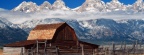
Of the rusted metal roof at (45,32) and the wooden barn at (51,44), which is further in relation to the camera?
the rusted metal roof at (45,32)

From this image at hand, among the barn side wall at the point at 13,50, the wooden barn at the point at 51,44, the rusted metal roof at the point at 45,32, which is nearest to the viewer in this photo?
the wooden barn at the point at 51,44

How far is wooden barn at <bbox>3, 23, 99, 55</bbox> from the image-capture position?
214ft

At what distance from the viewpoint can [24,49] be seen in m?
65.4

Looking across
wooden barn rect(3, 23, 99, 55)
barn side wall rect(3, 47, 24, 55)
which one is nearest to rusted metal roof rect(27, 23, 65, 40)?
wooden barn rect(3, 23, 99, 55)

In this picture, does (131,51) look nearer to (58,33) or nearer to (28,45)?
(58,33)

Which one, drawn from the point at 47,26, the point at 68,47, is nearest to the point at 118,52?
the point at 68,47

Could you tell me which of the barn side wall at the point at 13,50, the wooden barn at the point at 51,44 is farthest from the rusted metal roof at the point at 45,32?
the barn side wall at the point at 13,50

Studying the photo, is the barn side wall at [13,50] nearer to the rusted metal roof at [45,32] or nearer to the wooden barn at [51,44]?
the wooden barn at [51,44]

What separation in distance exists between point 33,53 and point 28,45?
351 centimetres

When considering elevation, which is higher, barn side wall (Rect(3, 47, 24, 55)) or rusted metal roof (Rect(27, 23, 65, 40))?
rusted metal roof (Rect(27, 23, 65, 40))

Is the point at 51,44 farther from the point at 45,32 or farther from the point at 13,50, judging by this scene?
the point at 13,50

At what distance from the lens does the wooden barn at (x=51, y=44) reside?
65375 mm

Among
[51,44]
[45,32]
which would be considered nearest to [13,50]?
[51,44]

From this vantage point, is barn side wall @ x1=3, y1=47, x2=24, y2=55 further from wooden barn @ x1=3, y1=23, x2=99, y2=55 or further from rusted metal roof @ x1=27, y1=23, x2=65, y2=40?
rusted metal roof @ x1=27, y1=23, x2=65, y2=40
